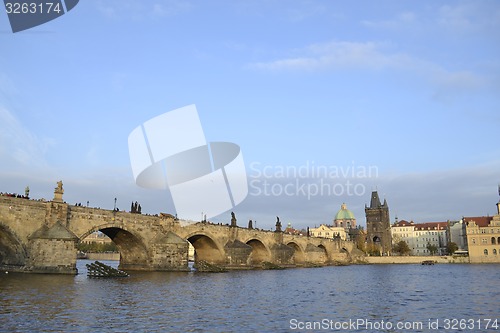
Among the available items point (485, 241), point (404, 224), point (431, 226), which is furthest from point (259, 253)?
point (431, 226)

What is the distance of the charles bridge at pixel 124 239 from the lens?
124ft

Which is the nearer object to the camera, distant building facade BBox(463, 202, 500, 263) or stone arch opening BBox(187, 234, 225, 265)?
stone arch opening BBox(187, 234, 225, 265)

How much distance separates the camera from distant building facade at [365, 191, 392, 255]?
160 metres

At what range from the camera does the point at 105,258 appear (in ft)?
529

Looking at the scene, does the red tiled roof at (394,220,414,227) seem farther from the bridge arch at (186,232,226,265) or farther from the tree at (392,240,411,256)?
the bridge arch at (186,232,226,265)

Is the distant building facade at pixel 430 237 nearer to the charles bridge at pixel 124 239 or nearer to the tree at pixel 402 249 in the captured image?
the tree at pixel 402 249

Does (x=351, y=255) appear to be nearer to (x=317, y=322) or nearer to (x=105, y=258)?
(x=105, y=258)

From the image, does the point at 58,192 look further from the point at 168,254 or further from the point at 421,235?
the point at 421,235

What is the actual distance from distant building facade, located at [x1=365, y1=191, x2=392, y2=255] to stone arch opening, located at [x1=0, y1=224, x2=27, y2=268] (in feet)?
451

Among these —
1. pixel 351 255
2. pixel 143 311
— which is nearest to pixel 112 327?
pixel 143 311

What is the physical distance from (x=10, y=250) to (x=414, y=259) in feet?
374

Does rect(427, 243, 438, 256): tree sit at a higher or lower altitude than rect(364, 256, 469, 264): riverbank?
higher

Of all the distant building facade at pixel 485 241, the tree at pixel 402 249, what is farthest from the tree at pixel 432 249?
the distant building facade at pixel 485 241

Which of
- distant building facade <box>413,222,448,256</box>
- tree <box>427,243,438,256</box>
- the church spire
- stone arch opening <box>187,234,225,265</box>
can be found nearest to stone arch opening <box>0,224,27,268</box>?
stone arch opening <box>187,234,225,265</box>
